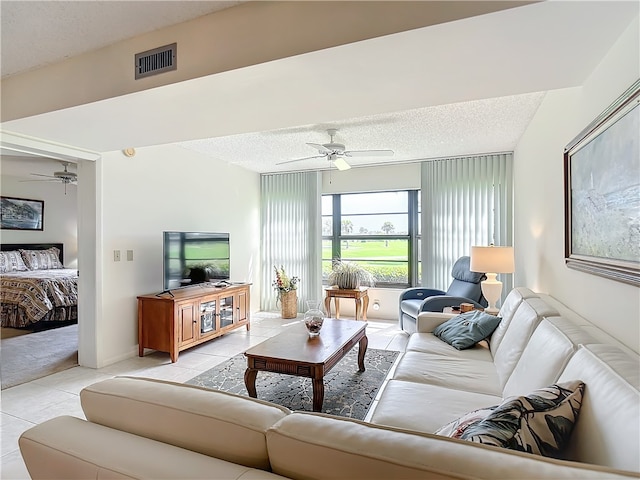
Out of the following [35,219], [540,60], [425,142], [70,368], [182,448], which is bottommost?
[70,368]

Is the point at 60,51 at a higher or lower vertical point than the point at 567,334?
higher

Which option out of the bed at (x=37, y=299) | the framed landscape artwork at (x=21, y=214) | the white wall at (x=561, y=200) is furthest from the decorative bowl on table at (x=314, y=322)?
the framed landscape artwork at (x=21, y=214)

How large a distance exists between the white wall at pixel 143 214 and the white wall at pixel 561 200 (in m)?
3.95

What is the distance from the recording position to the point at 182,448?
2.93ft

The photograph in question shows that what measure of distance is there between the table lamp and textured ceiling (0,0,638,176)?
50.8 inches

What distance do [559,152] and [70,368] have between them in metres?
4.68

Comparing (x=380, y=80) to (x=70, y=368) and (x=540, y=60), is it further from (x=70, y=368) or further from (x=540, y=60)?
(x=70, y=368)

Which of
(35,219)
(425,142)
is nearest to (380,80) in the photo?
(425,142)

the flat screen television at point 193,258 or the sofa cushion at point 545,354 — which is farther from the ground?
the flat screen television at point 193,258

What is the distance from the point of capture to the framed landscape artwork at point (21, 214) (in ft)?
19.9

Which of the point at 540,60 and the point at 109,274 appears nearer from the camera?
the point at 540,60

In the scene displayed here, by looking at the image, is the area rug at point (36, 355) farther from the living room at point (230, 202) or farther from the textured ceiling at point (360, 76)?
the textured ceiling at point (360, 76)

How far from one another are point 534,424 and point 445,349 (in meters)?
1.57

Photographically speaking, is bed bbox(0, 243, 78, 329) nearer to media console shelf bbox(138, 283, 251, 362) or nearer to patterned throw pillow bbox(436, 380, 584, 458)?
media console shelf bbox(138, 283, 251, 362)
